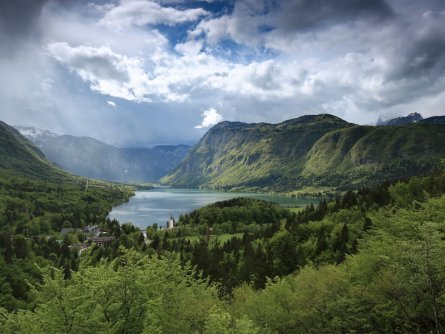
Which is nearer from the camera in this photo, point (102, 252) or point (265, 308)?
point (265, 308)

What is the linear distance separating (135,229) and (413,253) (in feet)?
592

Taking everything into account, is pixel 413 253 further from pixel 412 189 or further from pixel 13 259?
pixel 13 259

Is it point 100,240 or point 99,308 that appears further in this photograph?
point 100,240

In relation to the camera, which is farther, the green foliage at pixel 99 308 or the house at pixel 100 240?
the house at pixel 100 240

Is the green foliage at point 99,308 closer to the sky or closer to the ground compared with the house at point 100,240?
closer to the sky

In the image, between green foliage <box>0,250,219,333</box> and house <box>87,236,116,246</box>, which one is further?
house <box>87,236,116,246</box>

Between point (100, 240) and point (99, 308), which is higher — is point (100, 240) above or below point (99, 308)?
below

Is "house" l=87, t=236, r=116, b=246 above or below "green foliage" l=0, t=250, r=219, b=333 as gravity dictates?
below

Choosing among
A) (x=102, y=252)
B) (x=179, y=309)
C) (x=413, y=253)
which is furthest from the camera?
(x=102, y=252)

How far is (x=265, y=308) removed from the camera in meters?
40.2

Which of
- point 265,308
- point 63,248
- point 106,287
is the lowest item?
point 63,248

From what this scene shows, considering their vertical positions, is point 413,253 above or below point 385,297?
above

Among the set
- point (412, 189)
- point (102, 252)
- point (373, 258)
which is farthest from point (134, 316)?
point (102, 252)

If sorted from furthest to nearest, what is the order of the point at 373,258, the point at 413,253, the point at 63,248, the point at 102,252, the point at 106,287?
the point at 63,248, the point at 102,252, the point at 373,258, the point at 106,287, the point at 413,253
